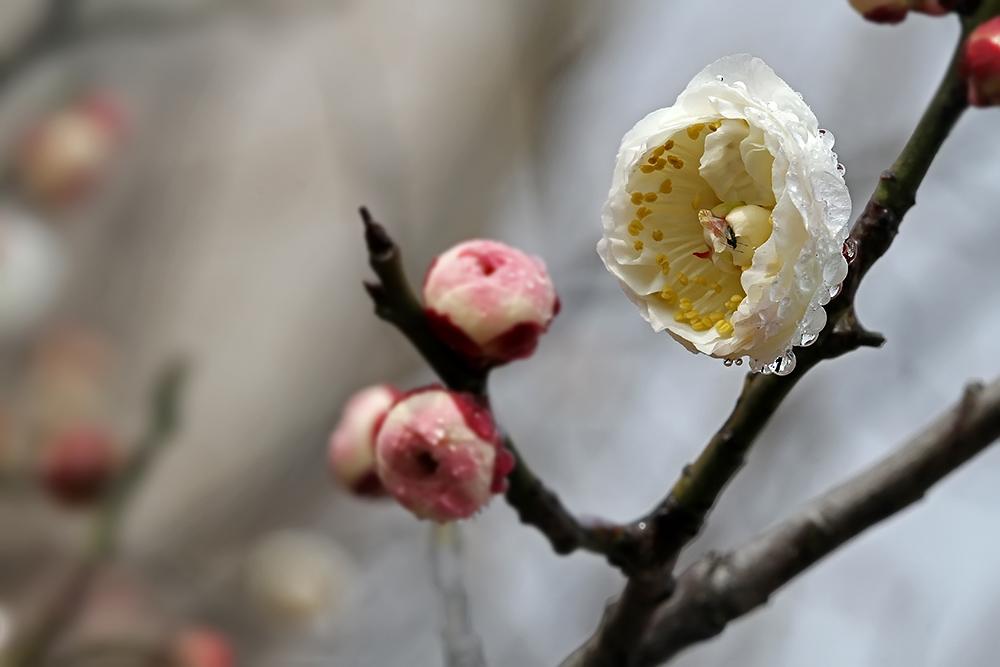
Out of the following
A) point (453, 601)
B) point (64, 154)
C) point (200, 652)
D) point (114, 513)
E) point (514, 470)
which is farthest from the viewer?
point (64, 154)

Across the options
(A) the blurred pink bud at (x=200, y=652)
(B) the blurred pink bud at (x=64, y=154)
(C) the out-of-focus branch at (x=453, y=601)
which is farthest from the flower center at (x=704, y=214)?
(B) the blurred pink bud at (x=64, y=154)

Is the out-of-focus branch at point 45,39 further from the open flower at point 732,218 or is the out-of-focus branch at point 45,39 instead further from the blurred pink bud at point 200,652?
the open flower at point 732,218

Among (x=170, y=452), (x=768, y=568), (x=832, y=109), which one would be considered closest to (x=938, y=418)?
(x=768, y=568)

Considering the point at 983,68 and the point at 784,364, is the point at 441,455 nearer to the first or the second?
the point at 784,364

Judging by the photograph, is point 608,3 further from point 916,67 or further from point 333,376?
point 333,376

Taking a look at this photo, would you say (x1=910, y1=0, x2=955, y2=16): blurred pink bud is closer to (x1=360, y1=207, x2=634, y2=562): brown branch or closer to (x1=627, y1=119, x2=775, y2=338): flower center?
(x1=627, y1=119, x2=775, y2=338): flower center

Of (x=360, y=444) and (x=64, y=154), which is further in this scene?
(x=64, y=154)

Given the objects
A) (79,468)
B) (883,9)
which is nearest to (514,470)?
(883,9)
